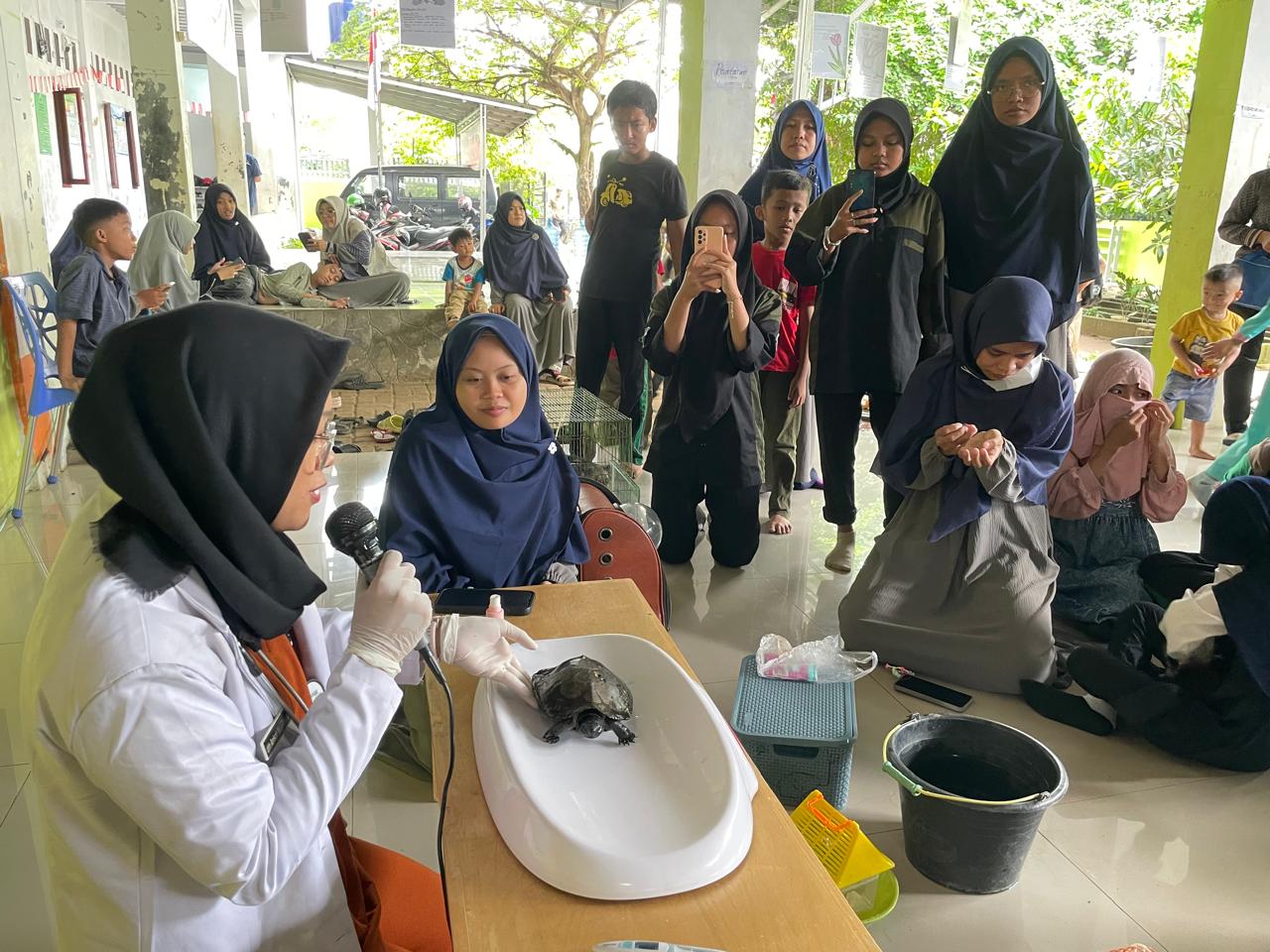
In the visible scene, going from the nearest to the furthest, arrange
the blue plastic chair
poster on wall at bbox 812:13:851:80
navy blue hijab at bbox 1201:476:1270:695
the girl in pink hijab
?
navy blue hijab at bbox 1201:476:1270:695, the girl in pink hijab, the blue plastic chair, poster on wall at bbox 812:13:851:80

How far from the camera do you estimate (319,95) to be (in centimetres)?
1695

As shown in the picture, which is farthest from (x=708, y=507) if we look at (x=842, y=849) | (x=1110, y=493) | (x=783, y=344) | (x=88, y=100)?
(x=88, y=100)

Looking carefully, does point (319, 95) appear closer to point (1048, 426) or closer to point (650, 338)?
point (650, 338)

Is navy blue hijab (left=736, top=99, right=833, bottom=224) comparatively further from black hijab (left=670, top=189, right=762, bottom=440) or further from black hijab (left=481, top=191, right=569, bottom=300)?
black hijab (left=481, top=191, right=569, bottom=300)

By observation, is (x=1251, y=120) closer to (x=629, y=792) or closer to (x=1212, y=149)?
(x=1212, y=149)

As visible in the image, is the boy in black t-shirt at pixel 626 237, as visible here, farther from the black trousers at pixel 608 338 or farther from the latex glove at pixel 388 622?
the latex glove at pixel 388 622

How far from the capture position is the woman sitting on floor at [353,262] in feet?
24.2

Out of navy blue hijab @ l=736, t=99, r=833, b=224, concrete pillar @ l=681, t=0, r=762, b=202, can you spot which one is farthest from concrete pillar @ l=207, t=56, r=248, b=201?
navy blue hijab @ l=736, t=99, r=833, b=224

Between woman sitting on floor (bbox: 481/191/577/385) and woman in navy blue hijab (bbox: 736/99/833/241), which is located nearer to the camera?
woman in navy blue hijab (bbox: 736/99/833/241)

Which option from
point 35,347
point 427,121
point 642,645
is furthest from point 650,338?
point 427,121

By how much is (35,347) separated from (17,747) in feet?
6.98

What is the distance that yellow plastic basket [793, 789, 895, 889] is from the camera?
175 cm

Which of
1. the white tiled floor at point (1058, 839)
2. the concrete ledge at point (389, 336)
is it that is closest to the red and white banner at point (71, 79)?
the concrete ledge at point (389, 336)

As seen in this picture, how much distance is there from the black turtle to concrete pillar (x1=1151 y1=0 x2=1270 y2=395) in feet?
19.0
